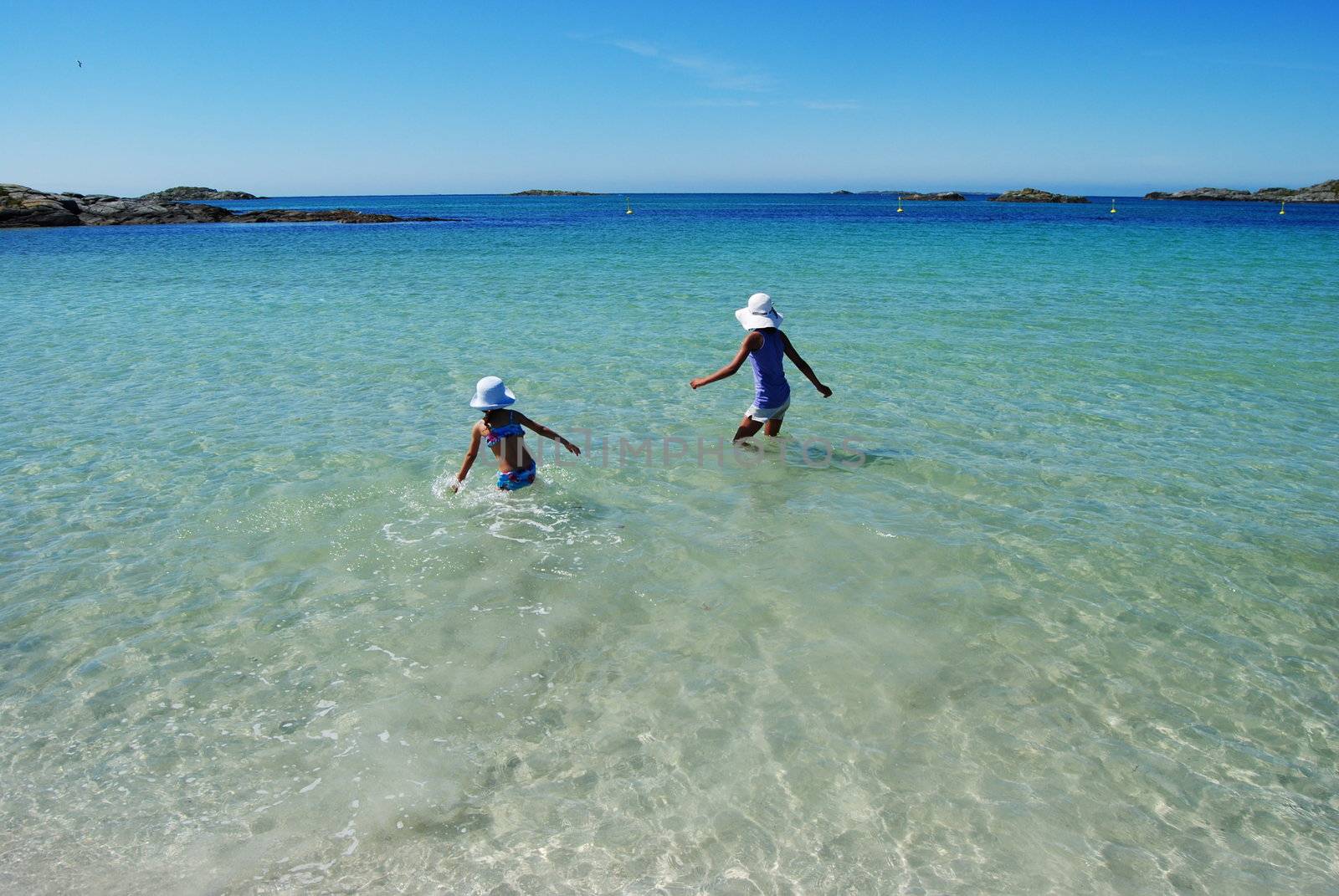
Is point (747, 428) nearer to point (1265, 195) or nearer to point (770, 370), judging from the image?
point (770, 370)

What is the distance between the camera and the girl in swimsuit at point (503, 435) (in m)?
6.52

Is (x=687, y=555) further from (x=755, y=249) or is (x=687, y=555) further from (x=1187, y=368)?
(x=755, y=249)

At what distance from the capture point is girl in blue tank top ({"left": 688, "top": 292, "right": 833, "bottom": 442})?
7688 millimetres

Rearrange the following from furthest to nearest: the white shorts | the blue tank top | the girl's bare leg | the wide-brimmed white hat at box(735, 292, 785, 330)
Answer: the girl's bare leg, the white shorts, the blue tank top, the wide-brimmed white hat at box(735, 292, 785, 330)

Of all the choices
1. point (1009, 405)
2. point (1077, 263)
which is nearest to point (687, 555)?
point (1009, 405)

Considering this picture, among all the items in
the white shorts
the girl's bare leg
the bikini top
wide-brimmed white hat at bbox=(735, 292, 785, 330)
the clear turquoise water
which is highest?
wide-brimmed white hat at bbox=(735, 292, 785, 330)

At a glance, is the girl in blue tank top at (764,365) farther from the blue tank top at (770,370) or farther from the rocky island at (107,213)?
the rocky island at (107,213)

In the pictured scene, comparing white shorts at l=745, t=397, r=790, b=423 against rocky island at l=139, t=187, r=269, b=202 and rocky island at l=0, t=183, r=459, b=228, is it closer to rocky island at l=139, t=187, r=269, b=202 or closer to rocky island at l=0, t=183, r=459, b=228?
rocky island at l=0, t=183, r=459, b=228

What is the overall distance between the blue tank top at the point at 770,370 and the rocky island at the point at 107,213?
67674 millimetres

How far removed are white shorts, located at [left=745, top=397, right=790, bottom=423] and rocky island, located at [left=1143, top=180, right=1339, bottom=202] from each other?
14463cm

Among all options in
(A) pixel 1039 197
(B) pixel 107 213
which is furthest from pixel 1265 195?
(B) pixel 107 213

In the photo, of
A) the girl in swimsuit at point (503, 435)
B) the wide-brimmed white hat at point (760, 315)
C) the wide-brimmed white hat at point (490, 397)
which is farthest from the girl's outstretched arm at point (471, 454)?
the wide-brimmed white hat at point (760, 315)

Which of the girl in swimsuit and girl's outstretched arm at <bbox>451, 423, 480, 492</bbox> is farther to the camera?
girl's outstretched arm at <bbox>451, 423, 480, 492</bbox>

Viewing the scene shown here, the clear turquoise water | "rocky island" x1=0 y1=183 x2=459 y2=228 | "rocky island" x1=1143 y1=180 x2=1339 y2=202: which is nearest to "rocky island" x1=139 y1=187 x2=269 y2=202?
"rocky island" x1=0 y1=183 x2=459 y2=228
